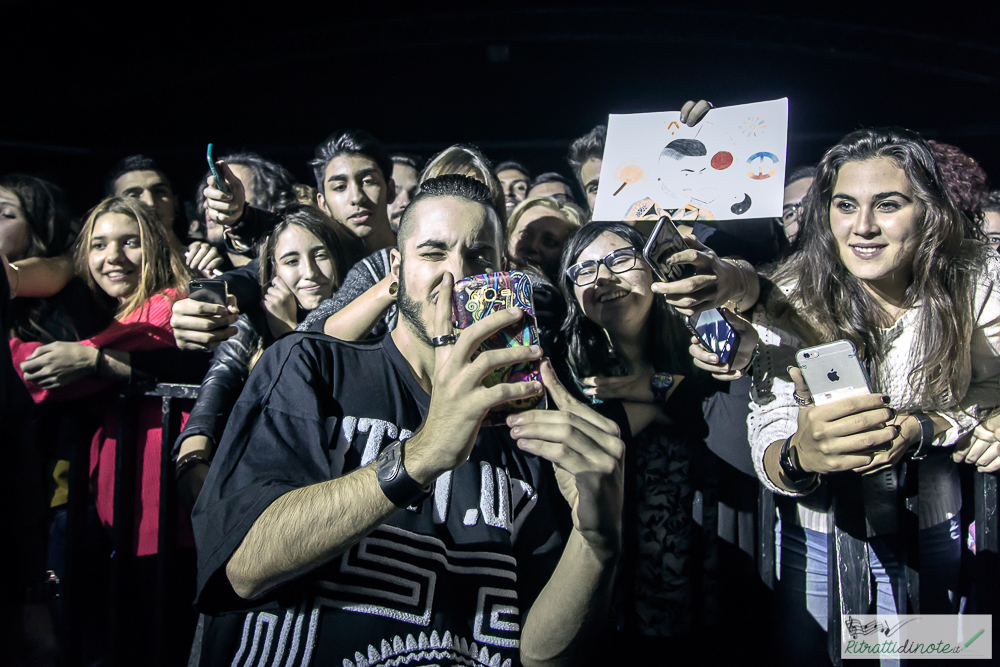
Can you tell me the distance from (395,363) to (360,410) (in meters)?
0.19

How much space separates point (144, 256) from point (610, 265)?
6.63 ft

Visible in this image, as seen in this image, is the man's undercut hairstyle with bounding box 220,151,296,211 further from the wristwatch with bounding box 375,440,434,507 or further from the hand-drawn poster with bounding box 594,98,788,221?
the wristwatch with bounding box 375,440,434,507

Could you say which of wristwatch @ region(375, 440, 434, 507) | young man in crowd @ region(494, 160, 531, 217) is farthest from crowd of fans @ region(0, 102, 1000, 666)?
young man in crowd @ region(494, 160, 531, 217)

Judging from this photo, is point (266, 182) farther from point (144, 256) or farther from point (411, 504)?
point (411, 504)

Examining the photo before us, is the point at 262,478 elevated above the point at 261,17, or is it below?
below

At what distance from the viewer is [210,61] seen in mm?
5957

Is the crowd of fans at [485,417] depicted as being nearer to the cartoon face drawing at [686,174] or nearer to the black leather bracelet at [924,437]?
the black leather bracelet at [924,437]

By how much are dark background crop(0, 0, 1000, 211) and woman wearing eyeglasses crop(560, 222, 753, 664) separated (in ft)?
13.5

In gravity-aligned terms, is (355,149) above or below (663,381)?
above

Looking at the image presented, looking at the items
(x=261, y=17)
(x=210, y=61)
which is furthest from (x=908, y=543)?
(x=210, y=61)

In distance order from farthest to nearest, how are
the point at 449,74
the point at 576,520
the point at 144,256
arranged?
the point at 449,74 < the point at 144,256 < the point at 576,520

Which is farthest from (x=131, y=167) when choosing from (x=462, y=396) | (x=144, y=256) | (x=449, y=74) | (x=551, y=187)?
(x=449, y=74)

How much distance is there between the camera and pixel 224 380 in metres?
2.25

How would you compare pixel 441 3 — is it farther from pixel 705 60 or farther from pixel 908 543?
pixel 908 543
